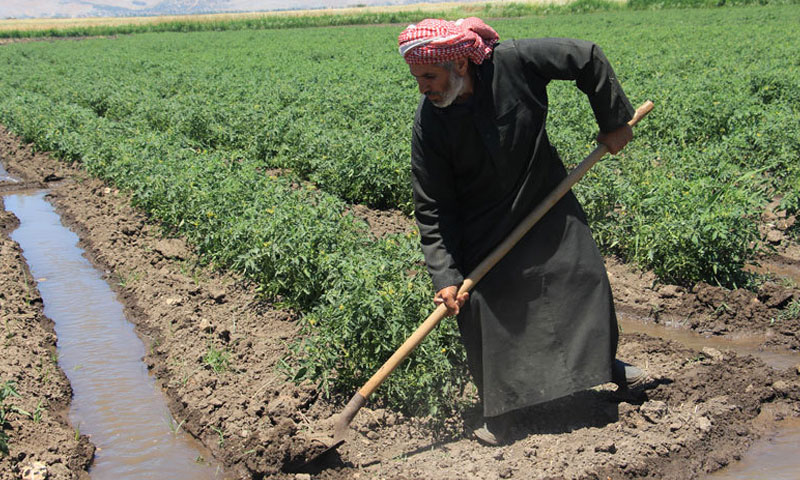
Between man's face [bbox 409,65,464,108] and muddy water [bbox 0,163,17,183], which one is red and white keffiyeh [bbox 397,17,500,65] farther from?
muddy water [bbox 0,163,17,183]

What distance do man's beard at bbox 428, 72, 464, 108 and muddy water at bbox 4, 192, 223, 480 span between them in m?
2.20

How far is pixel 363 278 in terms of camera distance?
423 cm

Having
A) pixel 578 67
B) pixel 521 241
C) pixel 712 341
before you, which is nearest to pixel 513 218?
pixel 521 241

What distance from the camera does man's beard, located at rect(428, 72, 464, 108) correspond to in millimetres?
3156

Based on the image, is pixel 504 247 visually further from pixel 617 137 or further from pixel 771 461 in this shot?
pixel 771 461

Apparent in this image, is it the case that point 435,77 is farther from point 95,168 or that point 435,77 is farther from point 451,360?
point 95,168

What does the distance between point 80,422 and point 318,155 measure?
14.6 ft

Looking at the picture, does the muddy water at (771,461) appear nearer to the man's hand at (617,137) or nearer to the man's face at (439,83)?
the man's hand at (617,137)

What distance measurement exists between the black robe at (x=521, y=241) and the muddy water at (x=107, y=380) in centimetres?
159

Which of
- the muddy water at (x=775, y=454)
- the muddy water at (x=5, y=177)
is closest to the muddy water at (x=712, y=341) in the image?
the muddy water at (x=775, y=454)

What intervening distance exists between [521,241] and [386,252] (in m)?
1.36

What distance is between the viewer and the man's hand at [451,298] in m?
3.36

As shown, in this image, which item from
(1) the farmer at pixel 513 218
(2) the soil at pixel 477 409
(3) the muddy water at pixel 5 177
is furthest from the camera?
(3) the muddy water at pixel 5 177

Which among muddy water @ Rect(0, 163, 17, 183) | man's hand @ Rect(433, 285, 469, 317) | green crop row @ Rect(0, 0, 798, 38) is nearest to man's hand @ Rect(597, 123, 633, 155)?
man's hand @ Rect(433, 285, 469, 317)
